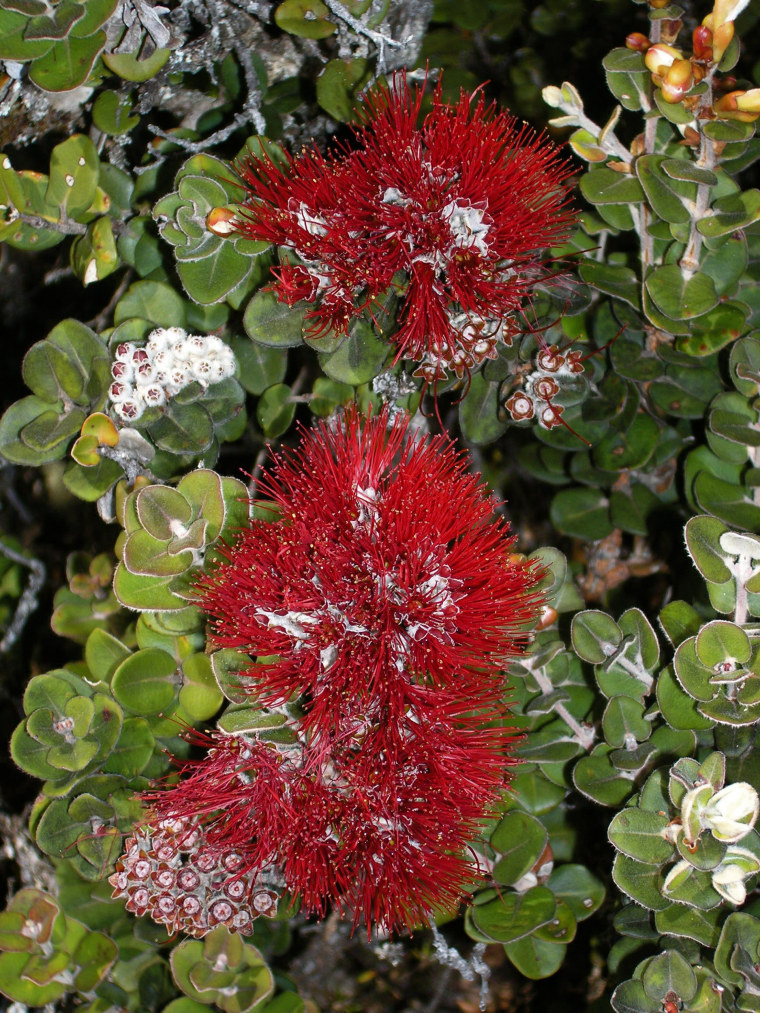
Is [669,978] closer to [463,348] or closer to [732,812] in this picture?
[732,812]

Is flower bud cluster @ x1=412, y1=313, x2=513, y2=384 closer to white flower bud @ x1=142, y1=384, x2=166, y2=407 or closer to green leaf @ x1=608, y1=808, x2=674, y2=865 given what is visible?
white flower bud @ x1=142, y1=384, x2=166, y2=407

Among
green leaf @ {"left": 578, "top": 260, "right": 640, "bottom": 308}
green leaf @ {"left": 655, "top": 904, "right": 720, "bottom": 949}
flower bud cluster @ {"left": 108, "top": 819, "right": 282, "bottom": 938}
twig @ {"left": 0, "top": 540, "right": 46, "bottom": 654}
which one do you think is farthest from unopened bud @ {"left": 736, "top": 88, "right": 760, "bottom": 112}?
twig @ {"left": 0, "top": 540, "right": 46, "bottom": 654}

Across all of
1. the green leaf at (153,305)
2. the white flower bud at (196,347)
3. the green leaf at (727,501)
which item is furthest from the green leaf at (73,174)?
the green leaf at (727,501)

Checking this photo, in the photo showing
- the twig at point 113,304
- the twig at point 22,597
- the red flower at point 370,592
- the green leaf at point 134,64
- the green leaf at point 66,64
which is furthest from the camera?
the twig at point 22,597

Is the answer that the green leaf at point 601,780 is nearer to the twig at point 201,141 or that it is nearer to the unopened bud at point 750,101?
the unopened bud at point 750,101

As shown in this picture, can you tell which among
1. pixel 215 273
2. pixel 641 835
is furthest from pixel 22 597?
pixel 641 835
